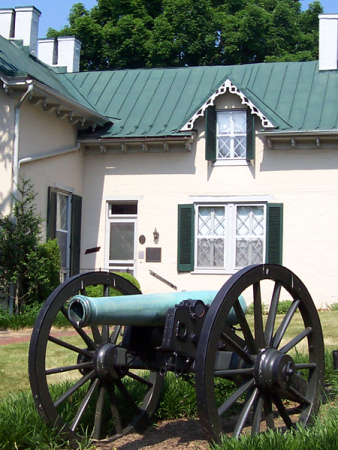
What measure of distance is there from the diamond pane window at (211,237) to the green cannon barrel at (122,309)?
10.9 m

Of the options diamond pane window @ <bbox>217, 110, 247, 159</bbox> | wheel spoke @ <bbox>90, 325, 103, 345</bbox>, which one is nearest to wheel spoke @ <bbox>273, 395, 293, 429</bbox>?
wheel spoke @ <bbox>90, 325, 103, 345</bbox>

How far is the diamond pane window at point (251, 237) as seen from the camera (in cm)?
1605

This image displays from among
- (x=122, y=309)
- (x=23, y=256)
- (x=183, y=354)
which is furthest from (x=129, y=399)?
(x=23, y=256)

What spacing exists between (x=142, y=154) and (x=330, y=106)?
4.63 metres

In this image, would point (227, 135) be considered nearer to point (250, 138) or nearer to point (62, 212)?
point (250, 138)

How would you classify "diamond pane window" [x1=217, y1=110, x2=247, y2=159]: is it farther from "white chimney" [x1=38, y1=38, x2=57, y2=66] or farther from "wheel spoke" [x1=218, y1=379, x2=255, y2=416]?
"wheel spoke" [x1=218, y1=379, x2=255, y2=416]

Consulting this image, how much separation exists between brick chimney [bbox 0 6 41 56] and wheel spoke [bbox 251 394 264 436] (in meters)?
14.2

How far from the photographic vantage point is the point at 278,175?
52.6 feet

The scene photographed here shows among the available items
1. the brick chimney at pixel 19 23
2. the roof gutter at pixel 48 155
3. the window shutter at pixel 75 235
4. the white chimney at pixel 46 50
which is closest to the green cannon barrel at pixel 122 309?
the roof gutter at pixel 48 155

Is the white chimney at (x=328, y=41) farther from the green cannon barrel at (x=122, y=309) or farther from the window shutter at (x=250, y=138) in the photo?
the green cannon barrel at (x=122, y=309)

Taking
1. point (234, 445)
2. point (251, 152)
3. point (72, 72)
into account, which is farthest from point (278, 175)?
point (234, 445)

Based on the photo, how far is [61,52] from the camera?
20.5 m

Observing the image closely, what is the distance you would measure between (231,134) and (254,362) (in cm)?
1186

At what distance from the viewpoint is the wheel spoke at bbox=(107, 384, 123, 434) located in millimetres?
5522
